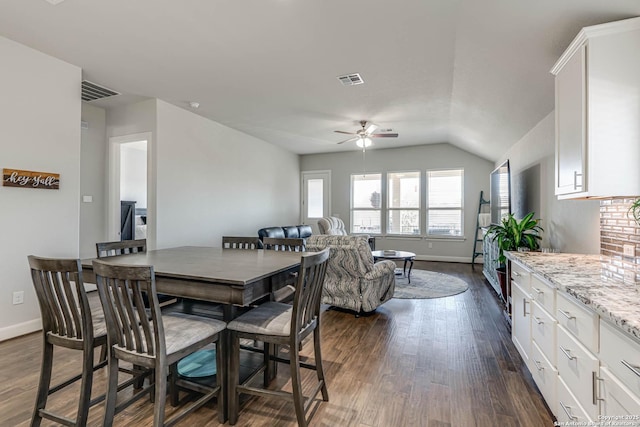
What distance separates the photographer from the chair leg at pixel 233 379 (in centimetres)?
179

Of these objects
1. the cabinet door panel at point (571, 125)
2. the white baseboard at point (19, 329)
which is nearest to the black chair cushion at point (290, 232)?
the white baseboard at point (19, 329)

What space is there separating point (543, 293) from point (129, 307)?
2.29 metres

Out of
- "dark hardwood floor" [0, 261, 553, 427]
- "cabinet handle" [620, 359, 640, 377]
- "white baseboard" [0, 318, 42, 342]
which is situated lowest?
"dark hardwood floor" [0, 261, 553, 427]

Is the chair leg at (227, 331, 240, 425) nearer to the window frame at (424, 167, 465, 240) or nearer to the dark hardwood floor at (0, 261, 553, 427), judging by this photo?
the dark hardwood floor at (0, 261, 553, 427)

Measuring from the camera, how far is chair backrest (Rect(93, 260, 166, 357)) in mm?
1428

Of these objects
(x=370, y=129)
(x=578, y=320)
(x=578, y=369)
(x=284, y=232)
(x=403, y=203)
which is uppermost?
(x=370, y=129)

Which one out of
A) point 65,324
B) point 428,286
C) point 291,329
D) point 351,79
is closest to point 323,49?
point 351,79

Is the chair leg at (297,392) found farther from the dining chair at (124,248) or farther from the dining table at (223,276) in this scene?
the dining chair at (124,248)

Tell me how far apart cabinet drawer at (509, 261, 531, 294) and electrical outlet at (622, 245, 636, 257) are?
596 millimetres

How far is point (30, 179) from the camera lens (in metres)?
3.07

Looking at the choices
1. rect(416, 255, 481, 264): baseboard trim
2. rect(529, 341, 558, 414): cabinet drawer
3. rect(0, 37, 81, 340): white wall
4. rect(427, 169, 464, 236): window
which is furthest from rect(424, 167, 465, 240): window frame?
rect(0, 37, 81, 340): white wall

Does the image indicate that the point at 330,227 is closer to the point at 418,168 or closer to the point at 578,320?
the point at 418,168

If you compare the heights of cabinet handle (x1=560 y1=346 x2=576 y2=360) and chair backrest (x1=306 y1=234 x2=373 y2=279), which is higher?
chair backrest (x1=306 y1=234 x2=373 y2=279)

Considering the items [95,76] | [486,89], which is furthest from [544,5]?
[95,76]
